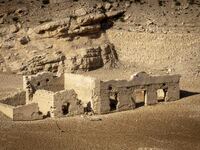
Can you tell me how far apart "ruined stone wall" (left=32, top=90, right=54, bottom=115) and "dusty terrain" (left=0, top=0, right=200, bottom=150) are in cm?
99

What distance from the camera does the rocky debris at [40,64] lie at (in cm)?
4097

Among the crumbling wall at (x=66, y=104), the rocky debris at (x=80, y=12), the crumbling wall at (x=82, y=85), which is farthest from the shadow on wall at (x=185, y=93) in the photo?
the rocky debris at (x=80, y=12)

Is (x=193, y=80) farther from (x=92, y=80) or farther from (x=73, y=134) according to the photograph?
(x=73, y=134)

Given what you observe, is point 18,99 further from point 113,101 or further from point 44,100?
point 113,101

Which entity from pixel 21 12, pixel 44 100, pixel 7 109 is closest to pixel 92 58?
pixel 21 12

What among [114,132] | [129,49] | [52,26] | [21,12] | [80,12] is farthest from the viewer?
[21,12]

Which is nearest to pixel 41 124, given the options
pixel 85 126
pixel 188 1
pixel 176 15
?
pixel 85 126

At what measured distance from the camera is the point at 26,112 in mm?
29141

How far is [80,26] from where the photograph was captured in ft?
142

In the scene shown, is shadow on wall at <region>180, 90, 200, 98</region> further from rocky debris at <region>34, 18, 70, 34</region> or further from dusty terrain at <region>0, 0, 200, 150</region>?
rocky debris at <region>34, 18, 70, 34</region>

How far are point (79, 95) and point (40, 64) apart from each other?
9875mm

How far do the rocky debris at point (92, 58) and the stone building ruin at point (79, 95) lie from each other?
8.47m

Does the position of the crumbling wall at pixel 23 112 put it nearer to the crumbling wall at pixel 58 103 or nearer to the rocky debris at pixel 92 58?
the crumbling wall at pixel 58 103

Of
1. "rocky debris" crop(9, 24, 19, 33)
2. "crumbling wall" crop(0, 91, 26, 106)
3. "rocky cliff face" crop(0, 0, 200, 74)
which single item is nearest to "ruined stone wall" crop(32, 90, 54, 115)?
"crumbling wall" crop(0, 91, 26, 106)
